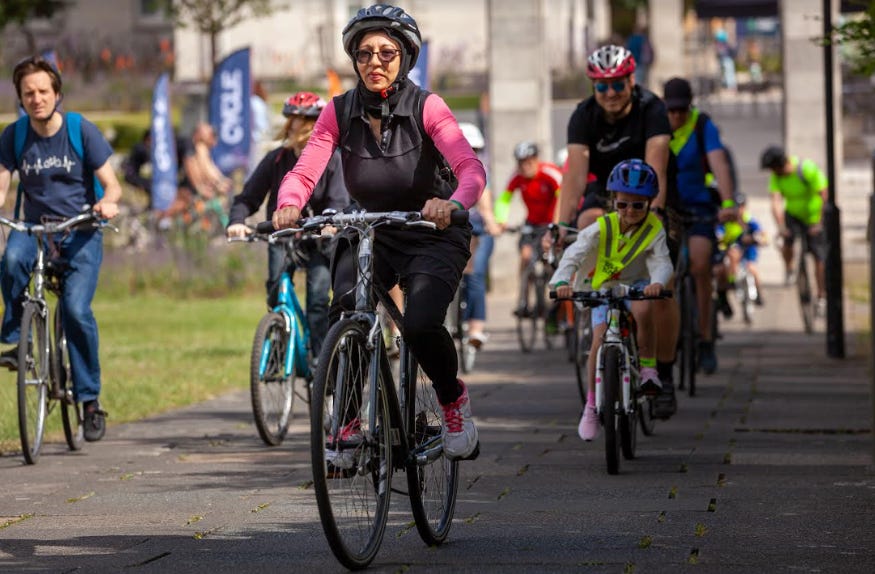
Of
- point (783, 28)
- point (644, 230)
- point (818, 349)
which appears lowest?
point (818, 349)

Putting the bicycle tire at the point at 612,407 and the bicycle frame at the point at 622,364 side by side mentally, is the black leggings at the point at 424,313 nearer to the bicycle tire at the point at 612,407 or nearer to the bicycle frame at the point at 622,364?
the bicycle tire at the point at 612,407

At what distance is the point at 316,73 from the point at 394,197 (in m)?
40.0

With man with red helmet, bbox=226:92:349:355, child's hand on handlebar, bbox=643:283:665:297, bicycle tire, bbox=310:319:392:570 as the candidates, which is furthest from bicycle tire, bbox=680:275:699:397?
bicycle tire, bbox=310:319:392:570

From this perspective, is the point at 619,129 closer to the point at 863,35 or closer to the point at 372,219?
the point at 863,35

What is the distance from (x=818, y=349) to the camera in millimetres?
16266

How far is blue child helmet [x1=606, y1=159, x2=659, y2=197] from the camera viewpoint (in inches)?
371

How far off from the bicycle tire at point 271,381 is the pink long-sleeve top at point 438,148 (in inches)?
127

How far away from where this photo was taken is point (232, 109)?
2395 cm

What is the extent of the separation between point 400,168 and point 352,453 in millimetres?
1224

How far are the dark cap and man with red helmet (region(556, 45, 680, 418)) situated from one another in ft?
7.04

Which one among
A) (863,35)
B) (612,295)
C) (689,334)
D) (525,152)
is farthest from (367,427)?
(525,152)

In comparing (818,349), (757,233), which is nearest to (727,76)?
(757,233)

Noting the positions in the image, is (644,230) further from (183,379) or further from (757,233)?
(757,233)

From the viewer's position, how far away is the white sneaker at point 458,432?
22.6 feet
